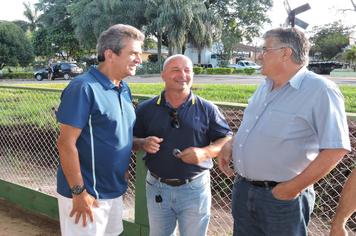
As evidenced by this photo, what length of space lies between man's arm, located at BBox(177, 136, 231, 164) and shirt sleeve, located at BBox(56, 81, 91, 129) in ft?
2.01

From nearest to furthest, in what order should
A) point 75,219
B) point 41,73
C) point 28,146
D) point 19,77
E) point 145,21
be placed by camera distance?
point 75,219, point 28,146, point 41,73, point 145,21, point 19,77

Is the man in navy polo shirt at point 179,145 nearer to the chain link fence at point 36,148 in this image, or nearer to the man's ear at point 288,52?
the man's ear at point 288,52

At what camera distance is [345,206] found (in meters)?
2.06

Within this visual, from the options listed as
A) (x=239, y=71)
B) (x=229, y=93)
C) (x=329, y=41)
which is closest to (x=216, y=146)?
(x=229, y=93)

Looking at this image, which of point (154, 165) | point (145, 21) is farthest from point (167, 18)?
point (154, 165)

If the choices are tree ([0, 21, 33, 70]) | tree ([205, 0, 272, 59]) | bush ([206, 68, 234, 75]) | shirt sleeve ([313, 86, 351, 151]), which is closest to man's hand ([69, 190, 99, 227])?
shirt sleeve ([313, 86, 351, 151])

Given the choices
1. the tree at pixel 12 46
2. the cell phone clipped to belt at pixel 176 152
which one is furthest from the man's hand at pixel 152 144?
the tree at pixel 12 46

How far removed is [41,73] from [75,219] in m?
35.4

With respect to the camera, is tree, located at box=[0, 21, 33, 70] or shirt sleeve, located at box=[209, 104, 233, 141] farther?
tree, located at box=[0, 21, 33, 70]

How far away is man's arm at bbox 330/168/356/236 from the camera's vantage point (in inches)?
80.5

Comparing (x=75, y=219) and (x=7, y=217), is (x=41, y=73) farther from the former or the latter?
(x=75, y=219)

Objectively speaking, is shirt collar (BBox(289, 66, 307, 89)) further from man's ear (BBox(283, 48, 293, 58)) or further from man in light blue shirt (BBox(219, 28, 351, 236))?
man's ear (BBox(283, 48, 293, 58))

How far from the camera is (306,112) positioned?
2158 millimetres

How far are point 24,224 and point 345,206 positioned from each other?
3.39 meters
